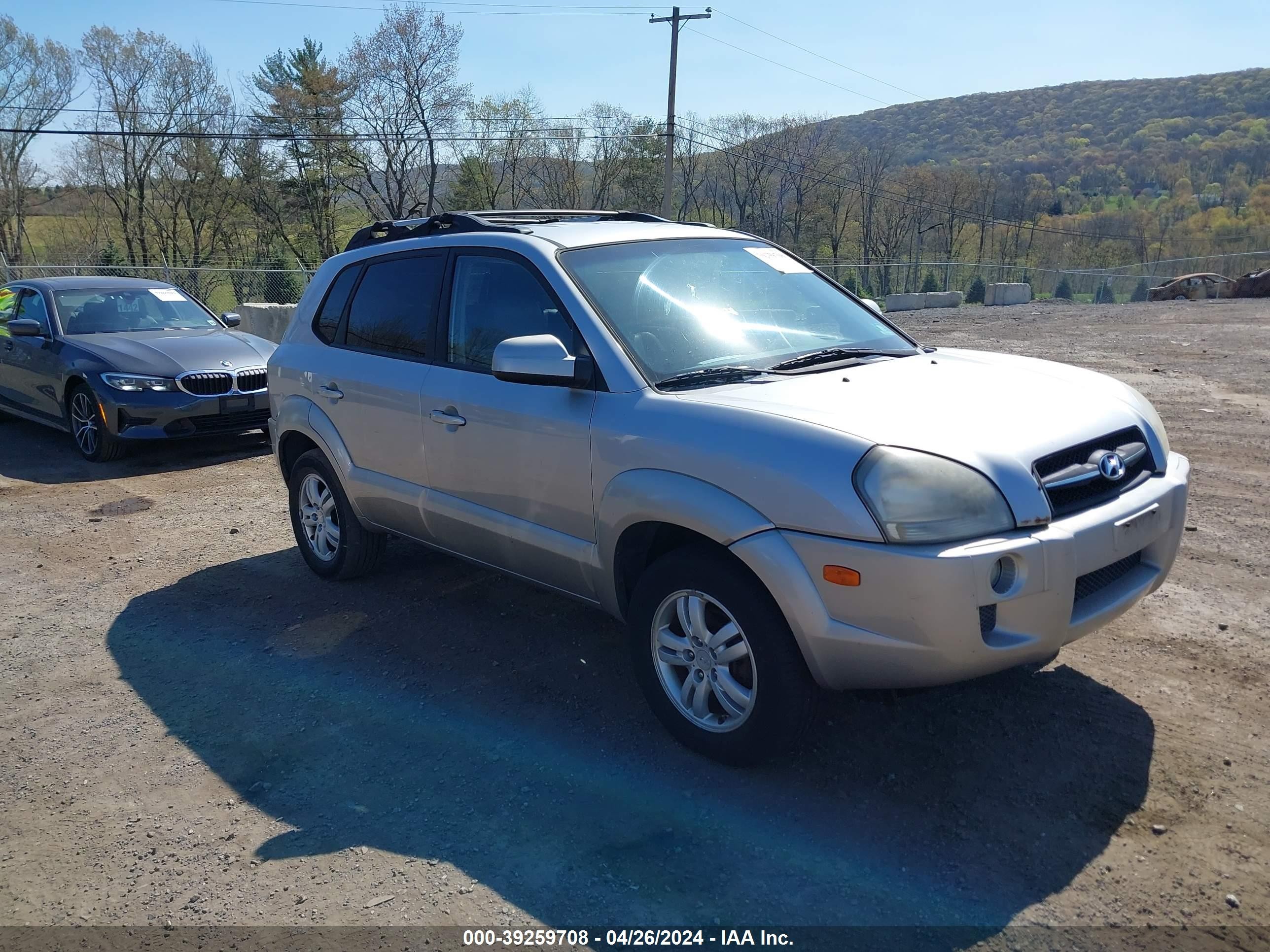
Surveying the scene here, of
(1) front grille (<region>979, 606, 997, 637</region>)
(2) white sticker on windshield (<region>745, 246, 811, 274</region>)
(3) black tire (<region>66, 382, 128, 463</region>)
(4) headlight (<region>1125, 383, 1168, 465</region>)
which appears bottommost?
(3) black tire (<region>66, 382, 128, 463</region>)

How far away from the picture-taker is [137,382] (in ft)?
30.1

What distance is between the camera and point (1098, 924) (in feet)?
8.80

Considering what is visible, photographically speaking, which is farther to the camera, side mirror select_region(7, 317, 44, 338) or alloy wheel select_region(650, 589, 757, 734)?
side mirror select_region(7, 317, 44, 338)

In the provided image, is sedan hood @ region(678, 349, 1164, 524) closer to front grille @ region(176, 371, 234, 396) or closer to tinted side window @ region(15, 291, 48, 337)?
front grille @ region(176, 371, 234, 396)

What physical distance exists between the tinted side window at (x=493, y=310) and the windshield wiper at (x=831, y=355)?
2.91ft

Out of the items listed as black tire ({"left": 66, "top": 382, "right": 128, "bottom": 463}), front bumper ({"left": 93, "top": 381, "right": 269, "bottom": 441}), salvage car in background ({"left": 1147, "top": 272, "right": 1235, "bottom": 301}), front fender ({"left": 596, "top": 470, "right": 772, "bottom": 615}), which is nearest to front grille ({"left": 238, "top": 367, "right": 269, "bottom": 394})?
front bumper ({"left": 93, "top": 381, "right": 269, "bottom": 441})

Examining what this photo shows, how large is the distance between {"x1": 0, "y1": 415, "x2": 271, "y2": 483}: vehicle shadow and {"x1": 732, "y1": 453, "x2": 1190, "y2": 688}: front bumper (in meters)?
7.72

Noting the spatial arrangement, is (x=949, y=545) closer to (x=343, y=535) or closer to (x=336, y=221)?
(x=343, y=535)

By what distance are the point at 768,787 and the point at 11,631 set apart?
4267 mm

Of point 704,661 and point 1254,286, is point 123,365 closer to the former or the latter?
point 704,661

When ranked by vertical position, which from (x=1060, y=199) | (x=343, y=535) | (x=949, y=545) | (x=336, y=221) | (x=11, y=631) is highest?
(x=1060, y=199)

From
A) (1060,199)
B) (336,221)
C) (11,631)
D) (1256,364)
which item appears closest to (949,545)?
(11,631)

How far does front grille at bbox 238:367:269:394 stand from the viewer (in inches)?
375

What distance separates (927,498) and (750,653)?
2.64ft
